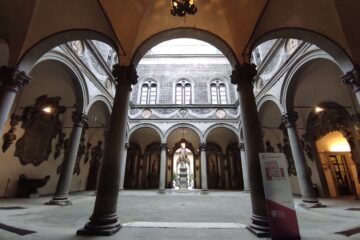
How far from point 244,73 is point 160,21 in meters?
2.81

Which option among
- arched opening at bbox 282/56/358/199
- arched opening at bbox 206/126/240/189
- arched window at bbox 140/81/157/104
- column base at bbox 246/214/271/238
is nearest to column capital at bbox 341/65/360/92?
arched opening at bbox 282/56/358/199

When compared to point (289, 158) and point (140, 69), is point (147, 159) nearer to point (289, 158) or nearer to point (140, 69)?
point (140, 69)

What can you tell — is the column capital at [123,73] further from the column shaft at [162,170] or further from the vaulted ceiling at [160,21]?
the column shaft at [162,170]

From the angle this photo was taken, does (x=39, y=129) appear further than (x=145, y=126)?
No

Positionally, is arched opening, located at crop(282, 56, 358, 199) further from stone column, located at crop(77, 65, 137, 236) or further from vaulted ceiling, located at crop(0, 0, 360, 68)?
stone column, located at crop(77, 65, 137, 236)

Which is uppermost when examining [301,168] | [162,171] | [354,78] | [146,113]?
[146,113]

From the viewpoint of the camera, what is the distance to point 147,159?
19.0m

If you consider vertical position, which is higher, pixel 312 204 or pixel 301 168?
pixel 301 168

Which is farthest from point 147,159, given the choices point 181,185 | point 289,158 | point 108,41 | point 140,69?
point 108,41

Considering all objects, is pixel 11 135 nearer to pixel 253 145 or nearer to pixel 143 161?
pixel 253 145

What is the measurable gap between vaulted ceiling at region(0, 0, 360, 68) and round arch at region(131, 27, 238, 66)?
0.10 m

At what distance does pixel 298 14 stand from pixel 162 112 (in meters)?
12.9

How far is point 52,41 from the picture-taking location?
5.18 metres

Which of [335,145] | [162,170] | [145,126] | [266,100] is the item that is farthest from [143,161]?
[335,145]
